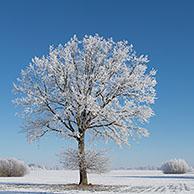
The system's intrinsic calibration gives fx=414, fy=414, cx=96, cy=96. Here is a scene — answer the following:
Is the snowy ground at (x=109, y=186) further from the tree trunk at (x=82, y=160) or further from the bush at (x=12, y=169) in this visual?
the bush at (x=12, y=169)

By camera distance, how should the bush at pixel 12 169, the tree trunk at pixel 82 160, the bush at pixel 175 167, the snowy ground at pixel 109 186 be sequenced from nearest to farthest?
the snowy ground at pixel 109 186 → the tree trunk at pixel 82 160 → the bush at pixel 12 169 → the bush at pixel 175 167

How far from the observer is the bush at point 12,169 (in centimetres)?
8544

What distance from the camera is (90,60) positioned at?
39.8 meters

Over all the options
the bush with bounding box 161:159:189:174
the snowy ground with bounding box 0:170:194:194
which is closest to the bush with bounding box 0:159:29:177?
the snowy ground with bounding box 0:170:194:194

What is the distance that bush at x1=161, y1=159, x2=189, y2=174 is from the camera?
124 m

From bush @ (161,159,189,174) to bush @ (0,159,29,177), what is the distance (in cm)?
5146

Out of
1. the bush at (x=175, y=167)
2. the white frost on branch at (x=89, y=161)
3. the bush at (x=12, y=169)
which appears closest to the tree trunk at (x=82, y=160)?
the white frost on branch at (x=89, y=161)

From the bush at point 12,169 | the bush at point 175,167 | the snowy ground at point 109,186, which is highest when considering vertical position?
the bush at point 175,167

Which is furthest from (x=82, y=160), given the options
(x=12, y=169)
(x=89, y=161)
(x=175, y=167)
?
(x=175, y=167)

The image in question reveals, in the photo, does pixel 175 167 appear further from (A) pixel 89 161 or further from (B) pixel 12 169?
(A) pixel 89 161

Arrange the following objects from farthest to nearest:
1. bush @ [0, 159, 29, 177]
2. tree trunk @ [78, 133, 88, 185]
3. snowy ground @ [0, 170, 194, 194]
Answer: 1. bush @ [0, 159, 29, 177]
2. tree trunk @ [78, 133, 88, 185]
3. snowy ground @ [0, 170, 194, 194]

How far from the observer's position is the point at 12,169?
86.6 meters

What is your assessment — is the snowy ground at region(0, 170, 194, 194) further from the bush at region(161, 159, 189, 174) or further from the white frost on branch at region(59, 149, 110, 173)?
the bush at region(161, 159, 189, 174)

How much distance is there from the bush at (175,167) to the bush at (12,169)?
5146 cm
